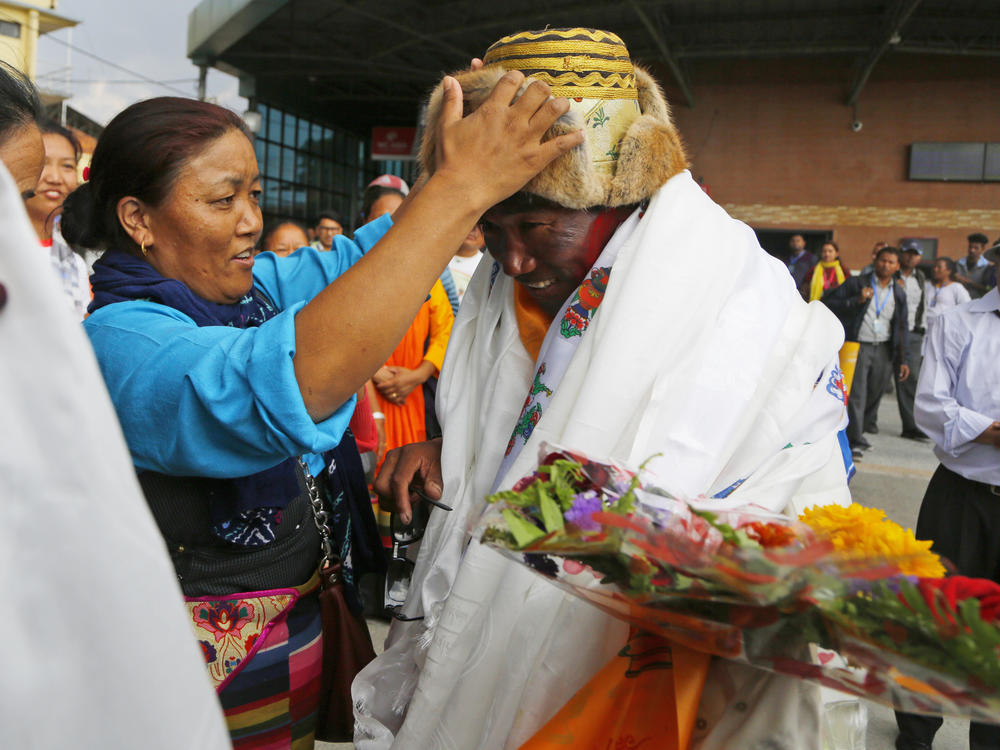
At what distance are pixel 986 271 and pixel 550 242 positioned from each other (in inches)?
413

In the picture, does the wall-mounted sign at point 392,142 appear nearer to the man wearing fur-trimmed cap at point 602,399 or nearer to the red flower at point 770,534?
the man wearing fur-trimmed cap at point 602,399

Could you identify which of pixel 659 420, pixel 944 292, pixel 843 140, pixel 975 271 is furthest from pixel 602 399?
pixel 843 140

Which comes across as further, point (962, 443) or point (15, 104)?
point (962, 443)

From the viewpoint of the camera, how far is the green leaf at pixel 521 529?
2.90ft

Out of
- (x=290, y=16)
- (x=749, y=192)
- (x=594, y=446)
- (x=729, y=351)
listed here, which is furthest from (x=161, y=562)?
(x=290, y=16)

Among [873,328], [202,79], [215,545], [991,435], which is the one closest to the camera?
[215,545]

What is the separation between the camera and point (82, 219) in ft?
5.73

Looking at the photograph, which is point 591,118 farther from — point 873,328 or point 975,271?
point 975,271

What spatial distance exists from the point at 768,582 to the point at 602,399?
566 mm

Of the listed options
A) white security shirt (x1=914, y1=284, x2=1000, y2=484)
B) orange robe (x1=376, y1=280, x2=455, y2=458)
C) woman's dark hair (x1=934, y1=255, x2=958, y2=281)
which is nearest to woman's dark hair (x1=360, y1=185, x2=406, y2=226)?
orange robe (x1=376, y1=280, x2=455, y2=458)

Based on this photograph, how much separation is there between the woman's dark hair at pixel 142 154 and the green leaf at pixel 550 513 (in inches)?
44.2

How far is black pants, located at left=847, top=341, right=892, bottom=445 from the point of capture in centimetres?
833

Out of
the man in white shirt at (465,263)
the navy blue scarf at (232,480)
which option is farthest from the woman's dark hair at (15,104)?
the man in white shirt at (465,263)

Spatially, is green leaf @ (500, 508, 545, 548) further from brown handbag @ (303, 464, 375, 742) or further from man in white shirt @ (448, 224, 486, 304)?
man in white shirt @ (448, 224, 486, 304)
